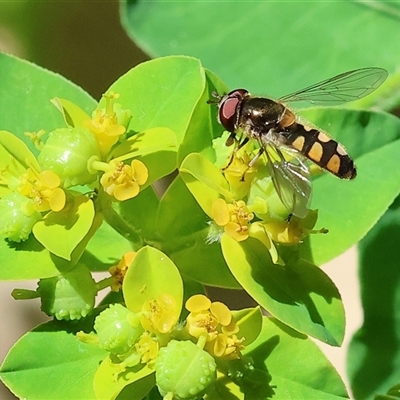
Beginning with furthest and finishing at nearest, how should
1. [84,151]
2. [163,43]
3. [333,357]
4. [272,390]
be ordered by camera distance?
[333,357], [163,43], [272,390], [84,151]

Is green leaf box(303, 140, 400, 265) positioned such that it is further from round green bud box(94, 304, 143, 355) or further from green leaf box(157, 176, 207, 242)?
round green bud box(94, 304, 143, 355)

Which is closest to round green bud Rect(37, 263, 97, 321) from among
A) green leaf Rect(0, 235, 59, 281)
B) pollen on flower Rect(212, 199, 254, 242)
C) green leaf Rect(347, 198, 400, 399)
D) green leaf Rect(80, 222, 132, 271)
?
green leaf Rect(0, 235, 59, 281)

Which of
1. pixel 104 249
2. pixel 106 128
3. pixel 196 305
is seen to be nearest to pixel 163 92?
pixel 106 128

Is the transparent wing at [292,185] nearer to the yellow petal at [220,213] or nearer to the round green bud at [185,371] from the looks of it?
the yellow petal at [220,213]

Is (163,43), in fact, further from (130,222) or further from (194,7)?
(130,222)

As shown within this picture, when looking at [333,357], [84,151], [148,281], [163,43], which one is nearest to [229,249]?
[148,281]

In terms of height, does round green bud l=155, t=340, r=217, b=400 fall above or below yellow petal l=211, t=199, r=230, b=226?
below
